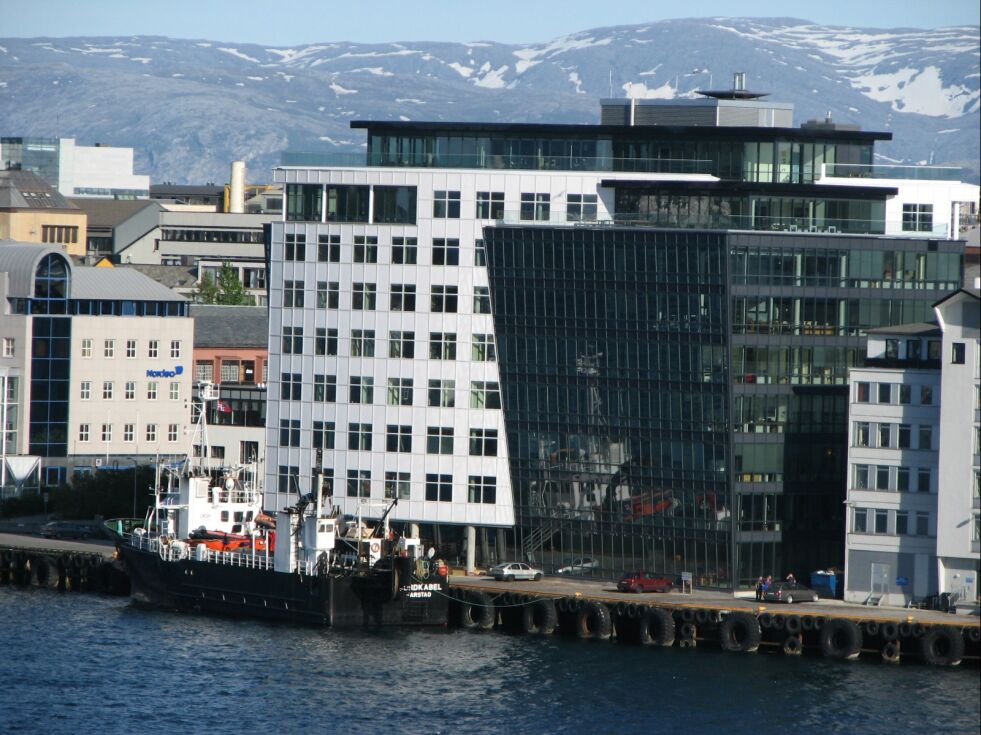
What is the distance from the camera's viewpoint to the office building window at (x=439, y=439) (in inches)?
4498

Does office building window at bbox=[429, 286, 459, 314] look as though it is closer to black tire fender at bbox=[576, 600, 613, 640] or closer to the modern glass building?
the modern glass building

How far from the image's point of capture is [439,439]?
114m

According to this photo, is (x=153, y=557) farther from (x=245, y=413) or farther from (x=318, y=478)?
(x=245, y=413)

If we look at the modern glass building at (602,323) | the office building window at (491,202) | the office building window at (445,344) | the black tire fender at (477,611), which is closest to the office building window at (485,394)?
the modern glass building at (602,323)

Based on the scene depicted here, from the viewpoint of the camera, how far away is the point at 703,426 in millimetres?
107750

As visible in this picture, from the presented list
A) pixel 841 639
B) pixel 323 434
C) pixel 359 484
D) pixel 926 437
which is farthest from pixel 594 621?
pixel 323 434

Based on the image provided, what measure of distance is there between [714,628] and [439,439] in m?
23.4

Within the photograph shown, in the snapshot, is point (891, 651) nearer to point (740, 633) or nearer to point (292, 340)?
point (740, 633)

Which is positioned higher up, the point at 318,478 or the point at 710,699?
the point at 318,478

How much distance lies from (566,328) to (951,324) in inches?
908

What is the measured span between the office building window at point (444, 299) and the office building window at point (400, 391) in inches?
182

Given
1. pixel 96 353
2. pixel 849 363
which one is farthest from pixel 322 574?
pixel 96 353

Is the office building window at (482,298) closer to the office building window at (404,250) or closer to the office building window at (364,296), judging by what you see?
the office building window at (404,250)

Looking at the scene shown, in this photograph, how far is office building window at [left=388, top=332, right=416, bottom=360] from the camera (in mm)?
114562
